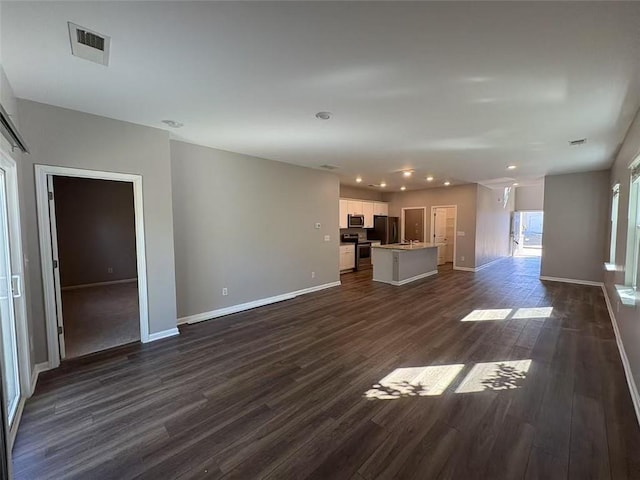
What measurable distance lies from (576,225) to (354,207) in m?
5.57

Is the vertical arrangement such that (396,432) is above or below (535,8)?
below

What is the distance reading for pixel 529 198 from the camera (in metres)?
12.2

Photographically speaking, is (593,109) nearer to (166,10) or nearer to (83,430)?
(166,10)

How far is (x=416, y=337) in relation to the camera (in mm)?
3691

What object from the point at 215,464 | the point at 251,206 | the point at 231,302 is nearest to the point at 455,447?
the point at 215,464

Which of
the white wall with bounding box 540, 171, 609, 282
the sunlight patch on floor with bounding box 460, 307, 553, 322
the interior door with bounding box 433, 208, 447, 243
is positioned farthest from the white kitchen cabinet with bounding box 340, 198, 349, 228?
the white wall with bounding box 540, 171, 609, 282

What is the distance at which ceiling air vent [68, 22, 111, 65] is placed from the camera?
5.80ft

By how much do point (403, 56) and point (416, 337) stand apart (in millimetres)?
3162

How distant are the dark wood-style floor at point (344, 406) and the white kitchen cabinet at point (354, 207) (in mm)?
5194

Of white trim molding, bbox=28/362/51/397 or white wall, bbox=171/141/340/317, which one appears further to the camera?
white wall, bbox=171/141/340/317

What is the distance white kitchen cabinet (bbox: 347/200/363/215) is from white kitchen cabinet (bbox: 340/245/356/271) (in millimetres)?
1119

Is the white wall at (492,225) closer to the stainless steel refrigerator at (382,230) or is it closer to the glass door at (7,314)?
the stainless steel refrigerator at (382,230)

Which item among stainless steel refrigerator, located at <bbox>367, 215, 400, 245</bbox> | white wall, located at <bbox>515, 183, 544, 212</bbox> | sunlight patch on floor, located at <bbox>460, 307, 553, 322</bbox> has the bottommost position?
sunlight patch on floor, located at <bbox>460, 307, 553, 322</bbox>

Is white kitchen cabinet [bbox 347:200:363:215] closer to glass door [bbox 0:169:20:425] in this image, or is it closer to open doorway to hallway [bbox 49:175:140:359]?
open doorway to hallway [bbox 49:175:140:359]
